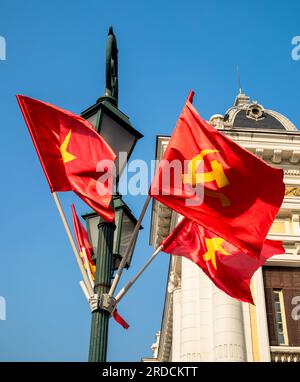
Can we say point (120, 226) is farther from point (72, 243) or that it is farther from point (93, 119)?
point (93, 119)

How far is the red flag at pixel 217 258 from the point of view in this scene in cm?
1130

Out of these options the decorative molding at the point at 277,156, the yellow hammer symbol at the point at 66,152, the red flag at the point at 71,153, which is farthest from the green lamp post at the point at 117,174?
the decorative molding at the point at 277,156

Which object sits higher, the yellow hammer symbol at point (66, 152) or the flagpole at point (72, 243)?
the yellow hammer symbol at point (66, 152)

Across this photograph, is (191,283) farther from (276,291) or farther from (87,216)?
(87,216)

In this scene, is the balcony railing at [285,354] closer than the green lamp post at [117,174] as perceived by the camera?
No

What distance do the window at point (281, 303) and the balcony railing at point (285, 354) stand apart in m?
0.37

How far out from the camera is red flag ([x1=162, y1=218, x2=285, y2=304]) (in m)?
11.3

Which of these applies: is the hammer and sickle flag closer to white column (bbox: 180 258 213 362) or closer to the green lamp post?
the green lamp post

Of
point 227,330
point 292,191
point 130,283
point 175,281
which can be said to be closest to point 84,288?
point 130,283

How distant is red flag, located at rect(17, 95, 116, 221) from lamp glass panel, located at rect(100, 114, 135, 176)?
23 centimetres

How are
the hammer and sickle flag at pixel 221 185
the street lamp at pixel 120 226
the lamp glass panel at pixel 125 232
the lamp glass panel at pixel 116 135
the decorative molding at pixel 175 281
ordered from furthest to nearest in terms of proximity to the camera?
1. the decorative molding at pixel 175 281
2. the lamp glass panel at pixel 116 135
3. the hammer and sickle flag at pixel 221 185
4. the lamp glass panel at pixel 125 232
5. the street lamp at pixel 120 226

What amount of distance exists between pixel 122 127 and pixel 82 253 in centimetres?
227

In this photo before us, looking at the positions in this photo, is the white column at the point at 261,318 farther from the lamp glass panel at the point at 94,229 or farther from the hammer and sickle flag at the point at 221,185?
the lamp glass panel at the point at 94,229
